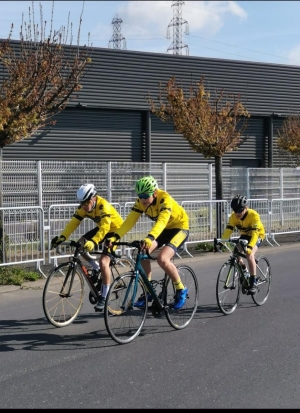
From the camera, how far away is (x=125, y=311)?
23.3 feet

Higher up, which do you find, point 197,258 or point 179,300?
point 179,300

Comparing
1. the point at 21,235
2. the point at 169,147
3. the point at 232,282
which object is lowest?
the point at 232,282

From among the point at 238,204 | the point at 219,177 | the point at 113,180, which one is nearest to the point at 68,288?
the point at 238,204

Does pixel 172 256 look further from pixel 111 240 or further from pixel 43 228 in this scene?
pixel 43 228

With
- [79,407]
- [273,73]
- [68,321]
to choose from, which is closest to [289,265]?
[68,321]

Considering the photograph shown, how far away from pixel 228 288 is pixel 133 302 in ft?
6.65

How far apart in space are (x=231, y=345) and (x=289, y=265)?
676 cm

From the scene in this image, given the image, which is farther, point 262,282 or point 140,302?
point 262,282

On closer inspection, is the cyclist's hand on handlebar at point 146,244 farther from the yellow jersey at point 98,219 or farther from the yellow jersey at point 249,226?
the yellow jersey at point 249,226

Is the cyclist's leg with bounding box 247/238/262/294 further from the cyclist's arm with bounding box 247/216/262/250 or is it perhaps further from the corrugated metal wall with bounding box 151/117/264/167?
the corrugated metal wall with bounding box 151/117/264/167

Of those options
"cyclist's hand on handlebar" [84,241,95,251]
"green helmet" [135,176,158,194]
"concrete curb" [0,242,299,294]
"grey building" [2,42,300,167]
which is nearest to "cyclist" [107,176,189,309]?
"green helmet" [135,176,158,194]

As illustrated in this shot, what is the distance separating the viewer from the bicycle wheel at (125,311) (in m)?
6.93

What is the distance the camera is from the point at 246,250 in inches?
350

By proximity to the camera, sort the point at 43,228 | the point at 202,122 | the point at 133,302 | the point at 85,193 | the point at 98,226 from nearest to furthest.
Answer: the point at 133,302 → the point at 85,193 → the point at 98,226 → the point at 43,228 → the point at 202,122
